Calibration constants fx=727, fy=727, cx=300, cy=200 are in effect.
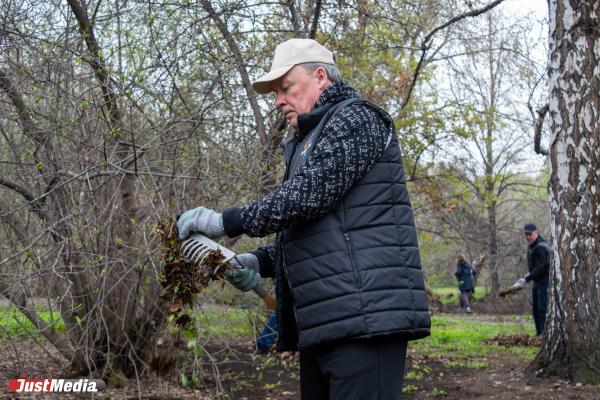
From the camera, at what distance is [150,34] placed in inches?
242

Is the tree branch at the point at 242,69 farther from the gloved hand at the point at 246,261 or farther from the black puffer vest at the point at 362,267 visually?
the black puffer vest at the point at 362,267

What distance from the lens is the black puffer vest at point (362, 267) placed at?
2465 mm

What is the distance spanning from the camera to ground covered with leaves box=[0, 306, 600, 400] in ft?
20.0

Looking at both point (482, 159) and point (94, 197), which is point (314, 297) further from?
point (482, 159)

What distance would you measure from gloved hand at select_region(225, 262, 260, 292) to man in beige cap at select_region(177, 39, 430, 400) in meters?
0.33

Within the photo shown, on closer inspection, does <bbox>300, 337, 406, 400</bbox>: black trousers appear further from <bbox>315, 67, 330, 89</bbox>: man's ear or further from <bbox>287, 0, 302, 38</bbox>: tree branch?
<bbox>287, 0, 302, 38</bbox>: tree branch

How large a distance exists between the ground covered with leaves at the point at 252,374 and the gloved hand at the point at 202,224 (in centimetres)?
211

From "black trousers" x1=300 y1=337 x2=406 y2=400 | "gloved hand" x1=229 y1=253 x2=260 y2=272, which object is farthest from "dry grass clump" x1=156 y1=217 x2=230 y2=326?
"black trousers" x1=300 y1=337 x2=406 y2=400

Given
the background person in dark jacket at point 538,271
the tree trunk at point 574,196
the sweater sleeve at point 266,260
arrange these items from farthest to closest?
the background person in dark jacket at point 538,271, the tree trunk at point 574,196, the sweater sleeve at point 266,260

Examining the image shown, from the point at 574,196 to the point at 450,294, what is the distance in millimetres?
18651

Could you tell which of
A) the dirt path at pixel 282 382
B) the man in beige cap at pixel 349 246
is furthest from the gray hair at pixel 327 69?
the dirt path at pixel 282 382

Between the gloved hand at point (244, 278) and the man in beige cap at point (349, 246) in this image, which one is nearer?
the man in beige cap at point (349, 246)

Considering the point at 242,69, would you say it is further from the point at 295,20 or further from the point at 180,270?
the point at 180,270

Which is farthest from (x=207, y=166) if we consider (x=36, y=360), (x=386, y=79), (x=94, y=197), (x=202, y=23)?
(x=386, y=79)
